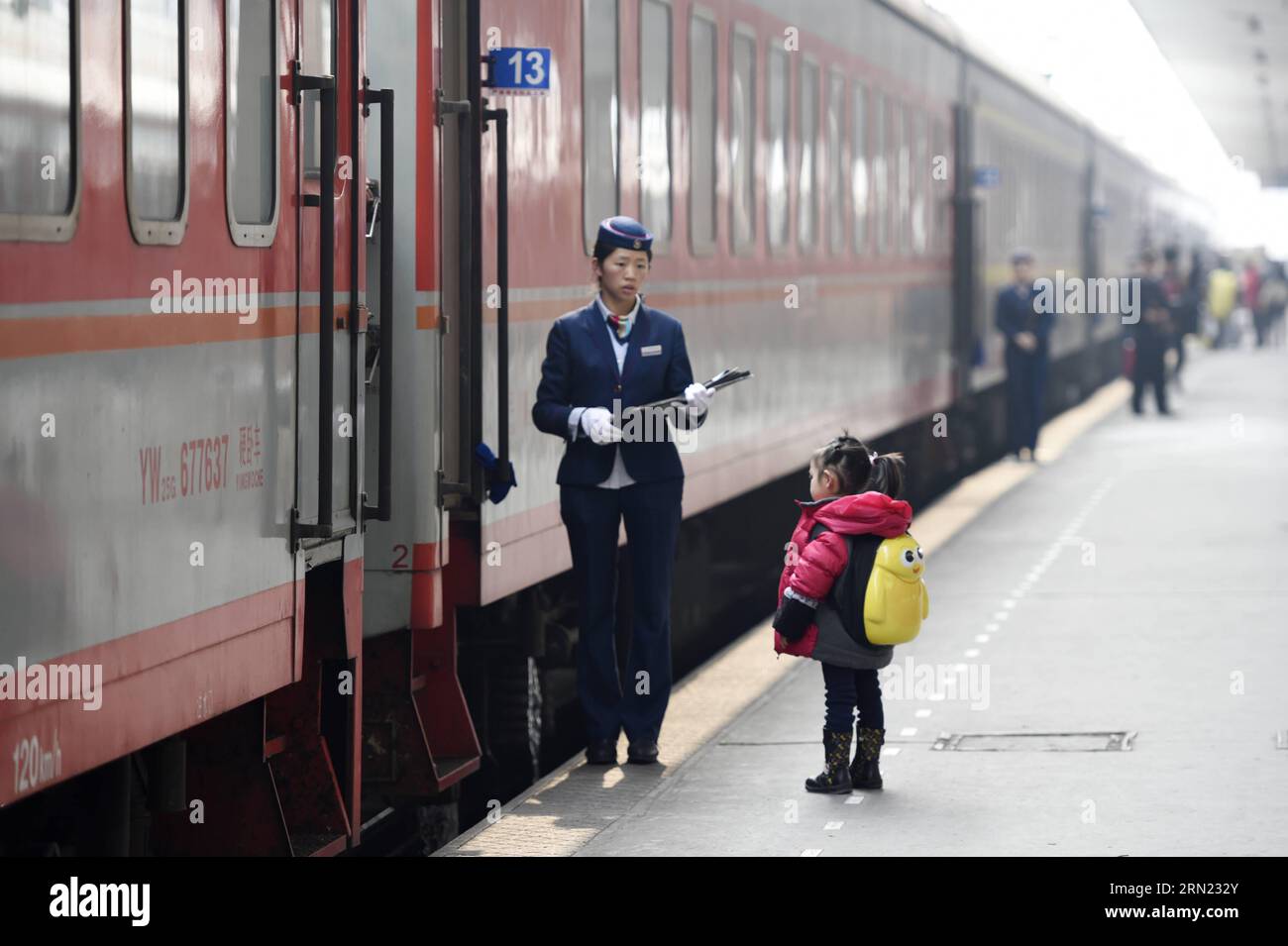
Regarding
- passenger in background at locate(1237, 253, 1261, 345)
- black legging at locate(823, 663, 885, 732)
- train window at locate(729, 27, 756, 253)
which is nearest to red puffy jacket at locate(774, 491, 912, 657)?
black legging at locate(823, 663, 885, 732)

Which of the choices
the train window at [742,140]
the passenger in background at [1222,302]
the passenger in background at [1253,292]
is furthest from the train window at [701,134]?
the passenger in background at [1253,292]

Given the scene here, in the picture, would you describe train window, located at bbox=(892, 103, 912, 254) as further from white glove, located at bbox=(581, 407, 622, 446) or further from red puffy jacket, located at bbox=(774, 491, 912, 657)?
red puffy jacket, located at bbox=(774, 491, 912, 657)

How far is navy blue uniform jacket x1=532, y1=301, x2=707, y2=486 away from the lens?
26.3 ft

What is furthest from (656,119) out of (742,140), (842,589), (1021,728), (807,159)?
(807,159)

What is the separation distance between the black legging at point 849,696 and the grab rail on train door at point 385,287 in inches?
64.3

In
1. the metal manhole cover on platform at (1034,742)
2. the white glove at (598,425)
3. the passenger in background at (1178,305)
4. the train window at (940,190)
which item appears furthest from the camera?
the passenger in background at (1178,305)

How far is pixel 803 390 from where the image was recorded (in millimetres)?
13906

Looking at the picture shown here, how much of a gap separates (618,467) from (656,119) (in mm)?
2759

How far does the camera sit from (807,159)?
14.2 meters

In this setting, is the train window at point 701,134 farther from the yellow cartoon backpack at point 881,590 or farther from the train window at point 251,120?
the train window at point 251,120

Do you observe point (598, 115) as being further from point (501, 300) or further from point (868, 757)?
point (868, 757)

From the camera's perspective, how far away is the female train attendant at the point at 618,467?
26.2 ft

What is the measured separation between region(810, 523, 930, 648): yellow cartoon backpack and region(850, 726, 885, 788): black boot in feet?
1.23
